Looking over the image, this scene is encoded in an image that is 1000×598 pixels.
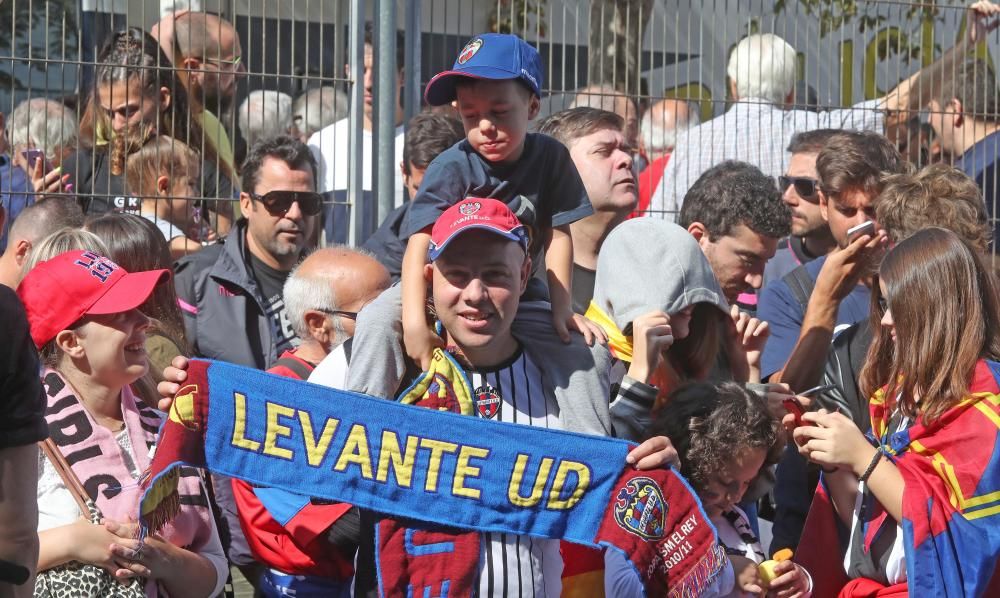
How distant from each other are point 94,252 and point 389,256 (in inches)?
63.1

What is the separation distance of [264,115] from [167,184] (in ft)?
1.95

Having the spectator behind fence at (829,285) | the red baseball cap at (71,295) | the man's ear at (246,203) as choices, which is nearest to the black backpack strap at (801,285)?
the spectator behind fence at (829,285)

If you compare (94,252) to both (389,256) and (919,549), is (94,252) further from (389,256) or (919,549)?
(919,549)

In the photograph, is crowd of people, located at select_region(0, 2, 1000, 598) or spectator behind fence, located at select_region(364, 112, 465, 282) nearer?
crowd of people, located at select_region(0, 2, 1000, 598)

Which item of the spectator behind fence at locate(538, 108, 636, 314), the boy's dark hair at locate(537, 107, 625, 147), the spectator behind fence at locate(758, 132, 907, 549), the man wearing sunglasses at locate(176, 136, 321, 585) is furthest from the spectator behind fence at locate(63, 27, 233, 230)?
the spectator behind fence at locate(758, 132, 907, 549)

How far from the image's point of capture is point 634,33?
749 centimetres

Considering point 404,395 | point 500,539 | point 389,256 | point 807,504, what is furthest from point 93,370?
point 807,504

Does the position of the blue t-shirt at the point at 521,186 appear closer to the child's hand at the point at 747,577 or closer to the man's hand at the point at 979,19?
the child's hand at the point at 747,577

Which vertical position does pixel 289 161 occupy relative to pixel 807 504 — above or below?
above

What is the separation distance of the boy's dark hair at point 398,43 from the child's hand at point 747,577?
341 centimetres

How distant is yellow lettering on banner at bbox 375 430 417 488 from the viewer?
396 centimetres

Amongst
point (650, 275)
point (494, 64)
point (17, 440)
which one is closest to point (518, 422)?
point (650, 275)

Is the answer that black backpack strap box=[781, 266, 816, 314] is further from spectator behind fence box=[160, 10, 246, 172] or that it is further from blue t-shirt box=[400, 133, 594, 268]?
spectator behind fence box=[160, 10, 246, 172]

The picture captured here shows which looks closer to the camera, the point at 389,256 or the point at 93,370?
the point at 93,370
